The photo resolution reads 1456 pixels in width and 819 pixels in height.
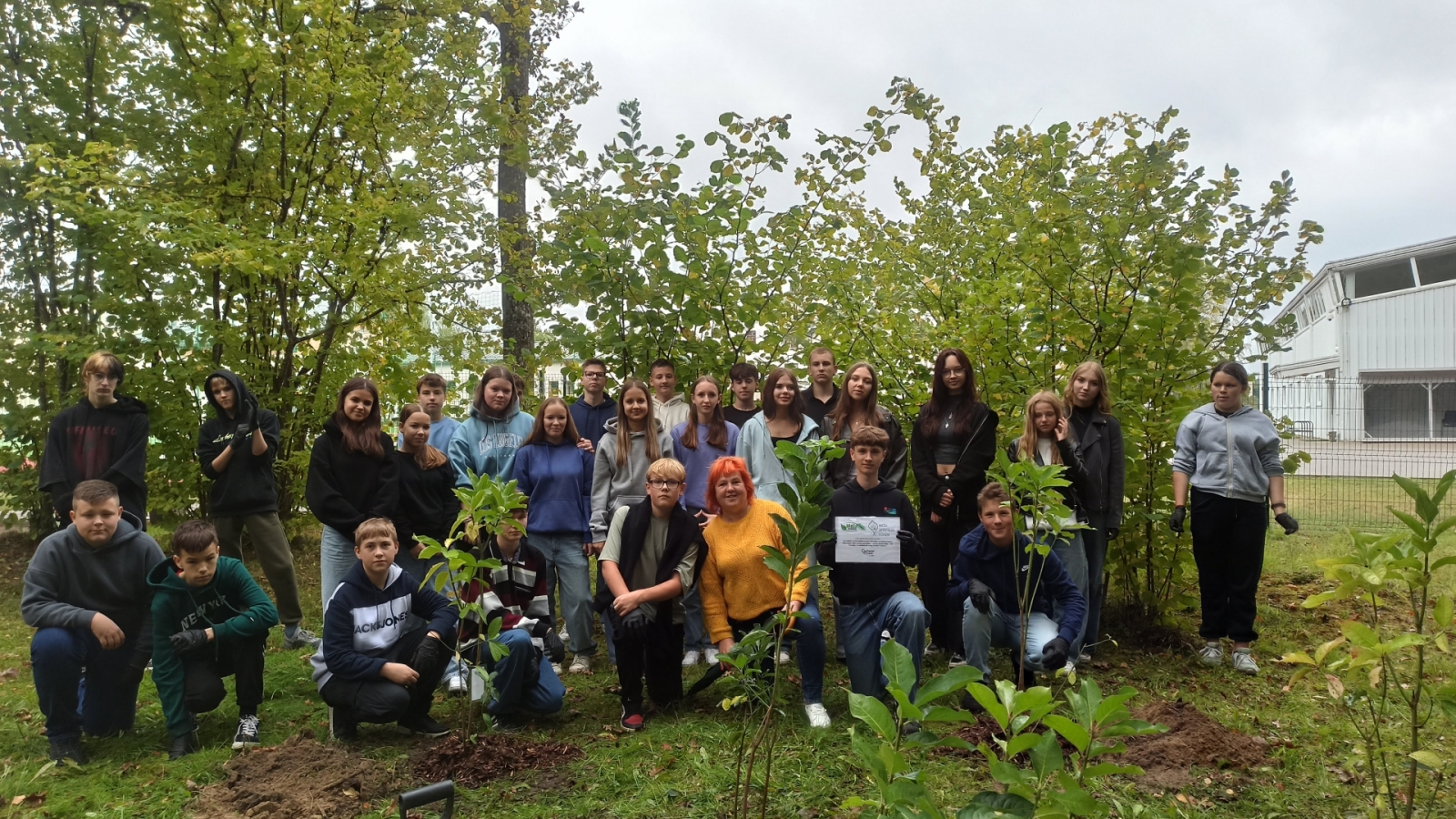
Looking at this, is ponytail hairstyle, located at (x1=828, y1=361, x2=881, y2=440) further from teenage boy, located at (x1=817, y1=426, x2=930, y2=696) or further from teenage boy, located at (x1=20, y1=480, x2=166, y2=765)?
teenage boy, located at (x1=20, y1=480, x2=166, y2=765)

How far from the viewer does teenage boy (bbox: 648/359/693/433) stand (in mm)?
A: 5277

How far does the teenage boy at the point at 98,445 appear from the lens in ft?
15.8

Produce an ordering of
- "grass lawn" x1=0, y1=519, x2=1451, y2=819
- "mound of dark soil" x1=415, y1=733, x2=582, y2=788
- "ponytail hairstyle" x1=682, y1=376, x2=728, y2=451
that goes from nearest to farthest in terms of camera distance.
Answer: "grass lawn" x1=0, y1=519, x2=1451, y2=819
"mound of dark soil" x1=415, y1=733, x2=582, y2=788
"ponytail hairstyle" x1=682, y1=376, x2=728, y2=451

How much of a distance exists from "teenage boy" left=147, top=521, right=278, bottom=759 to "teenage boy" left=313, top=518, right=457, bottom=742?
32 centimetres

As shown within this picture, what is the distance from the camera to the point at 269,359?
7000 mm

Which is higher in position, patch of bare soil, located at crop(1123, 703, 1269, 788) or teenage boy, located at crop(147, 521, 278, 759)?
teenage boy, located at crop(147, 521, 278, 759)

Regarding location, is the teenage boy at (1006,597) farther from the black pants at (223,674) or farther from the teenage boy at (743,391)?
the black pants at (223,674)

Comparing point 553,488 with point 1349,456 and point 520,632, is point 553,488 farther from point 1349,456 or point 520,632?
point 1349,456

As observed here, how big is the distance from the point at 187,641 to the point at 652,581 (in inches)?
80.6

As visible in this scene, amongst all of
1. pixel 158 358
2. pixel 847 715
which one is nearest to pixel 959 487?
pixel 847 715

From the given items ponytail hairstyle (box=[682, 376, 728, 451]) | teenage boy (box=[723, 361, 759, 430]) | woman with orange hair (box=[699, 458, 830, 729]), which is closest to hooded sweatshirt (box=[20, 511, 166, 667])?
woman with orange hair (box=[699, 458, 830, 729])

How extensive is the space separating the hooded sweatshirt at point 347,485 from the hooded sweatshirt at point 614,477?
113cm

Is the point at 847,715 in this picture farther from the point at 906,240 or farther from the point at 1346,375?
the point at 1346,375

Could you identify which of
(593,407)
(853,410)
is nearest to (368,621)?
(593,407)
